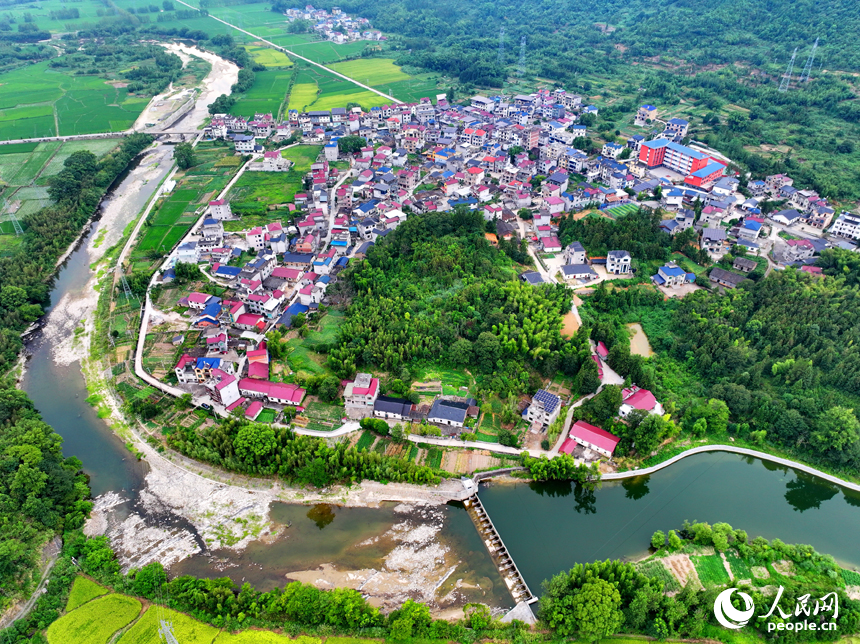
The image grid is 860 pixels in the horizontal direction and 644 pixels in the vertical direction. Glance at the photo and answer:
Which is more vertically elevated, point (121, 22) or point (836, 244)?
point (121, 22)

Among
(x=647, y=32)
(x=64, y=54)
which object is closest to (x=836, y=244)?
(x=647, y=32)

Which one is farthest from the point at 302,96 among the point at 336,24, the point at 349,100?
the point at 336,24

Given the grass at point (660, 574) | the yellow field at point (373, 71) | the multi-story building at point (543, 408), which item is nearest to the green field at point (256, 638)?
the grass at point (660, 574)

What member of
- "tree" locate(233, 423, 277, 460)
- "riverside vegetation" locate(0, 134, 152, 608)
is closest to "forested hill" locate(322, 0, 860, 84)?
"riverside vegetation" locate(0, 134, 152, 608)

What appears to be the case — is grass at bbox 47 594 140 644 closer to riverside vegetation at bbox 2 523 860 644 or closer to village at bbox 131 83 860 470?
riverside vegetation at bbox 2 523 860 644

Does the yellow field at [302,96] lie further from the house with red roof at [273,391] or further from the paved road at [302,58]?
the house with red roof at [273,391]

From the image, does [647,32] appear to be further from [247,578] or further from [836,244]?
[247,578]

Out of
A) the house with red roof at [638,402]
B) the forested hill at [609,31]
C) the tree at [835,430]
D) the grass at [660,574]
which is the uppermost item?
the forested hill at [609,31]
